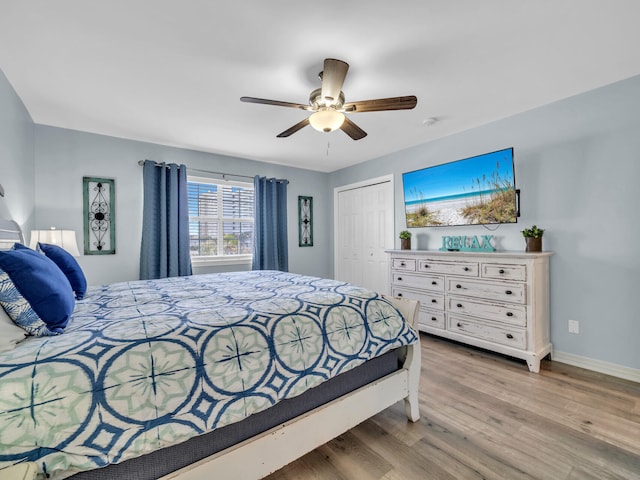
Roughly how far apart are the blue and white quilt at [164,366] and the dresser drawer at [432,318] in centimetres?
158

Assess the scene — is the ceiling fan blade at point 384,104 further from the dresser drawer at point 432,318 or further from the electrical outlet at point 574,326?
the electrical outlet at point 574,326

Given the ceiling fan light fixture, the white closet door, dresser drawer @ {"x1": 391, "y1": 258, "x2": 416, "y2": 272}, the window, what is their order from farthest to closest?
the white closet door
the window
dresser drawer @ {"x1": 391, "y1": 258, "x2": 416, "y2": 272}
the ceiling fan light fixture

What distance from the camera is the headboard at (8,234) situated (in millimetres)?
1993

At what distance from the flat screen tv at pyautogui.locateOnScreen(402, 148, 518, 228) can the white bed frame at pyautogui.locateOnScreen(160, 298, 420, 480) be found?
1798mm

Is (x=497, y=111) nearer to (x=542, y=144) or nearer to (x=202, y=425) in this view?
(x=542, y=144)

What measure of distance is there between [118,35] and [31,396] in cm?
199

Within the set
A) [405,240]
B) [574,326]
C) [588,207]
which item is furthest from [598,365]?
[405,240]

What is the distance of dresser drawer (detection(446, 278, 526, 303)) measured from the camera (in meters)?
2.61

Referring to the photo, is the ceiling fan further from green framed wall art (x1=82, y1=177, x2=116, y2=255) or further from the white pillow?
green framed wall art (x1=82, y1=177, x2=116, y2=255)

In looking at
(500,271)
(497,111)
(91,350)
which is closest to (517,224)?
(500,271)

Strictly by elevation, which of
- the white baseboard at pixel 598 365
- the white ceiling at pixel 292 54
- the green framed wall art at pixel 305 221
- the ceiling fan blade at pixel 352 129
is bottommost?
the white baseboard at pixel 598 365

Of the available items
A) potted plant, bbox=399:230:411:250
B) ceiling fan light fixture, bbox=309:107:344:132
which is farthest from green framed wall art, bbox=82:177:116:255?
potted plant, bbox=399:230:411:250

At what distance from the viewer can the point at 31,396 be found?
0.88 meters

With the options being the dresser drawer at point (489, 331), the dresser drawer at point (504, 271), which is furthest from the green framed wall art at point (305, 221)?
the dresser drawer at point (504, 271)
